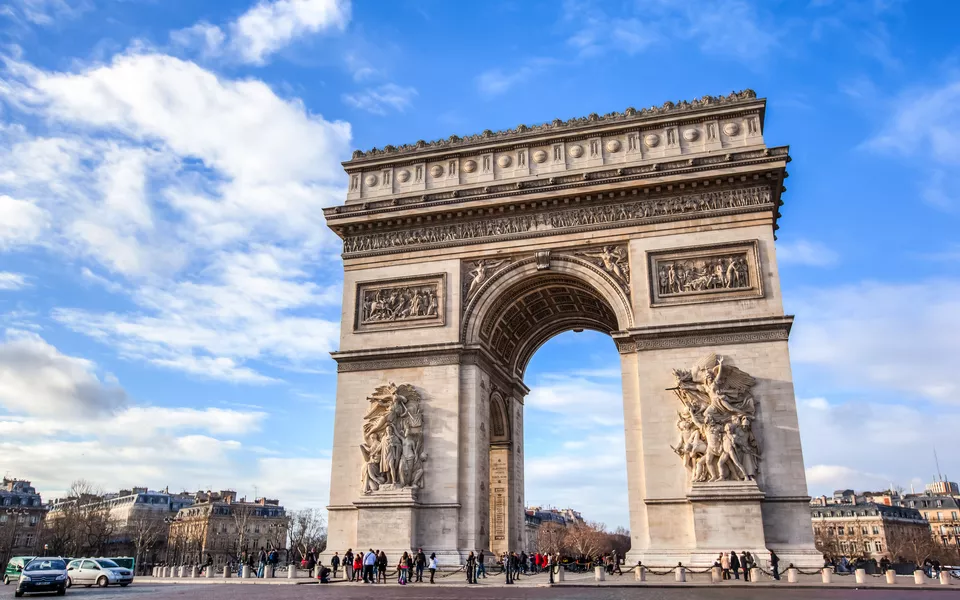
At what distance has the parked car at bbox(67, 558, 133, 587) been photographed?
25000mm

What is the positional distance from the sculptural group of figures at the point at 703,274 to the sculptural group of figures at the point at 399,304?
788 cm

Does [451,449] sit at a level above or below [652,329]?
below

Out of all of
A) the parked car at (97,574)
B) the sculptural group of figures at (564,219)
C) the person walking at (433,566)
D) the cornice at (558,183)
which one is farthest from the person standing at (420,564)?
the cornice at (558,183)

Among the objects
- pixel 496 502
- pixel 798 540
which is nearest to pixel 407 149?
pixel 496 502

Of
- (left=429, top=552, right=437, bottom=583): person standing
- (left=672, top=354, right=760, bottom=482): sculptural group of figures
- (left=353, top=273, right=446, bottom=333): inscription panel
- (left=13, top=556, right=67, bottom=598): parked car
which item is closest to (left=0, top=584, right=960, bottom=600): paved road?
(left=429, top=552, right=437, bottom=583): person standing

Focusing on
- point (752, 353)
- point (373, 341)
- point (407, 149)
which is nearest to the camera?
point (752, 353)

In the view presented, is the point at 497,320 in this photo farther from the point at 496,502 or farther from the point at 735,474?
the point at 735,474

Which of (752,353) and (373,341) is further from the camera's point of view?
(373,341)

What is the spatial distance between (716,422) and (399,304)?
37.6 ft

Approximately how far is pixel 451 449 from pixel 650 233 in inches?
379

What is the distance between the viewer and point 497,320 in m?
27.4

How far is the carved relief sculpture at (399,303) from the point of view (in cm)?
2647

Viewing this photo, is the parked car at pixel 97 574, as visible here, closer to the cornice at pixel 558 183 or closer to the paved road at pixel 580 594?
the paved road at pixel 580 594

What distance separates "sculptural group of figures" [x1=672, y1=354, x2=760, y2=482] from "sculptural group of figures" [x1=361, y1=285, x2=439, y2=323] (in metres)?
8.93
